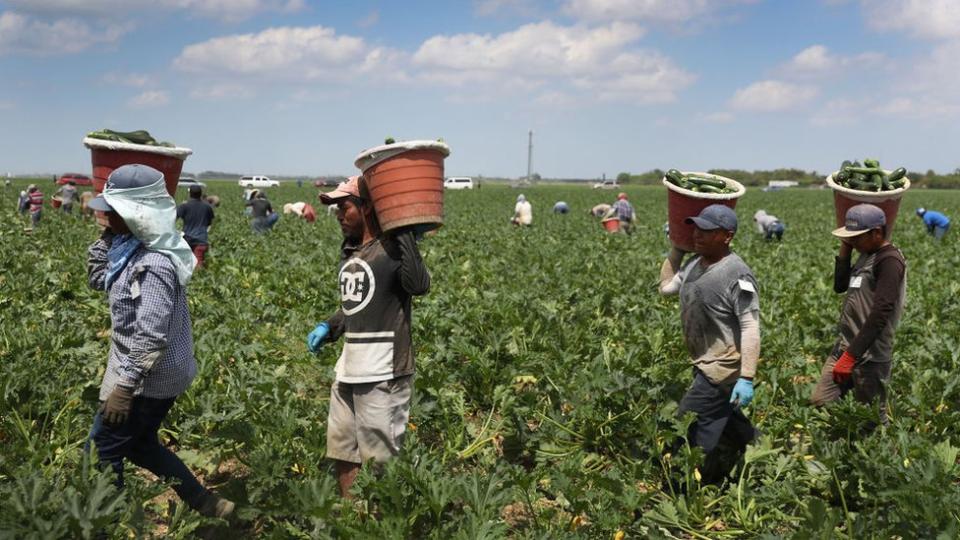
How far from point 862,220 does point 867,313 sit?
58cm

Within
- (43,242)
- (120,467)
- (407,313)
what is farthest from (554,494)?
(43,242)

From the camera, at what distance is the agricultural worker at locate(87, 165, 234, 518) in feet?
10.00

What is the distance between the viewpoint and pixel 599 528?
3.42 m

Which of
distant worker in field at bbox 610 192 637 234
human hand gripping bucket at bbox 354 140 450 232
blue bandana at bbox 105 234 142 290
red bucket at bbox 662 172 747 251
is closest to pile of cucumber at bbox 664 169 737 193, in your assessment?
red bucket at bbox 662 172 747 251

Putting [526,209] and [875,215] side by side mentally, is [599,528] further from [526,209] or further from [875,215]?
[526,209]

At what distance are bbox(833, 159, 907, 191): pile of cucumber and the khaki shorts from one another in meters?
3.02

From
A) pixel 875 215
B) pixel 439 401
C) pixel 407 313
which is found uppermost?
pixel 875 215

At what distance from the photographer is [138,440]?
3332mm

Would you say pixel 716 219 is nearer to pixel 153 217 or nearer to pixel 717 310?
pixel 717 310

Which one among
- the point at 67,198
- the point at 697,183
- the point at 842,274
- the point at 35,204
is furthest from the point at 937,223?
the point at 67,198

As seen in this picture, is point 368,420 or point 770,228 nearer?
point 368,420

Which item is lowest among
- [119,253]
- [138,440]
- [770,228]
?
[138,440]

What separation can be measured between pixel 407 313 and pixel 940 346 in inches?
189

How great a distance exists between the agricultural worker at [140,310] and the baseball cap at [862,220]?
356 centimetres
